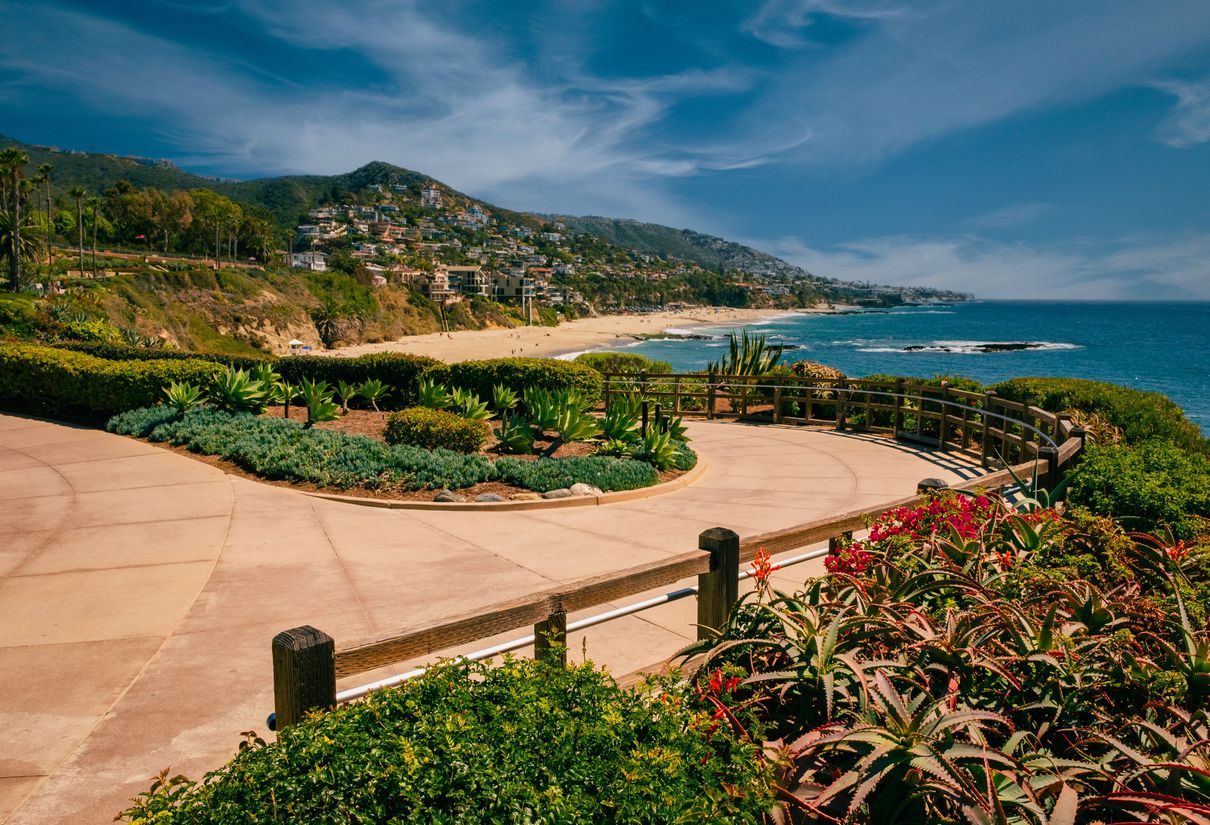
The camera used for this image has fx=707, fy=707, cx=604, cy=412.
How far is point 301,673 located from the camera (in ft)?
7.27

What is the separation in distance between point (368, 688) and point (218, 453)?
9.69m

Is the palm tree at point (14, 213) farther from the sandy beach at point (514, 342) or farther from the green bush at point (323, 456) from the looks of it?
the green bush at point (323, 456)

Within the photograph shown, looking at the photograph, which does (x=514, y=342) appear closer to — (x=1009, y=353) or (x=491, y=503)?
(x=1009, y=353)

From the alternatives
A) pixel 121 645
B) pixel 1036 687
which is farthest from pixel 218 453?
pixel 1036 687

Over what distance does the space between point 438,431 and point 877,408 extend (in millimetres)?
9494

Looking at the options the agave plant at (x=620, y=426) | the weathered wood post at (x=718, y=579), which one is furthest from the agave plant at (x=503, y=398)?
the weathered wood post at (x=718, y=579)

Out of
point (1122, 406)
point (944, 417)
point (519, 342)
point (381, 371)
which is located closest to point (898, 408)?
point (944, 417)

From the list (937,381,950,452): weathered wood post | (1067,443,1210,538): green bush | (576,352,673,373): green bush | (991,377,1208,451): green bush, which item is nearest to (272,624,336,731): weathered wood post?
(1067,443,1210,538): green bush

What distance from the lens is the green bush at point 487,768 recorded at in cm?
178

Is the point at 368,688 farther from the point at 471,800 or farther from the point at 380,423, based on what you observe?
the point at 380,423

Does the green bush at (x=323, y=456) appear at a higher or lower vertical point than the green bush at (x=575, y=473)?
higher

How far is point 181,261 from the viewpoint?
293 ft

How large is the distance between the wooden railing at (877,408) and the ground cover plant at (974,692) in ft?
18.3

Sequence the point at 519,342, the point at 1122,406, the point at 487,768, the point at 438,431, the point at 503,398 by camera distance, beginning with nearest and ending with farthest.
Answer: the point at 487,768
the point at 1122,406
the point at 438,431
the point at 503,398
the point at 519,342
